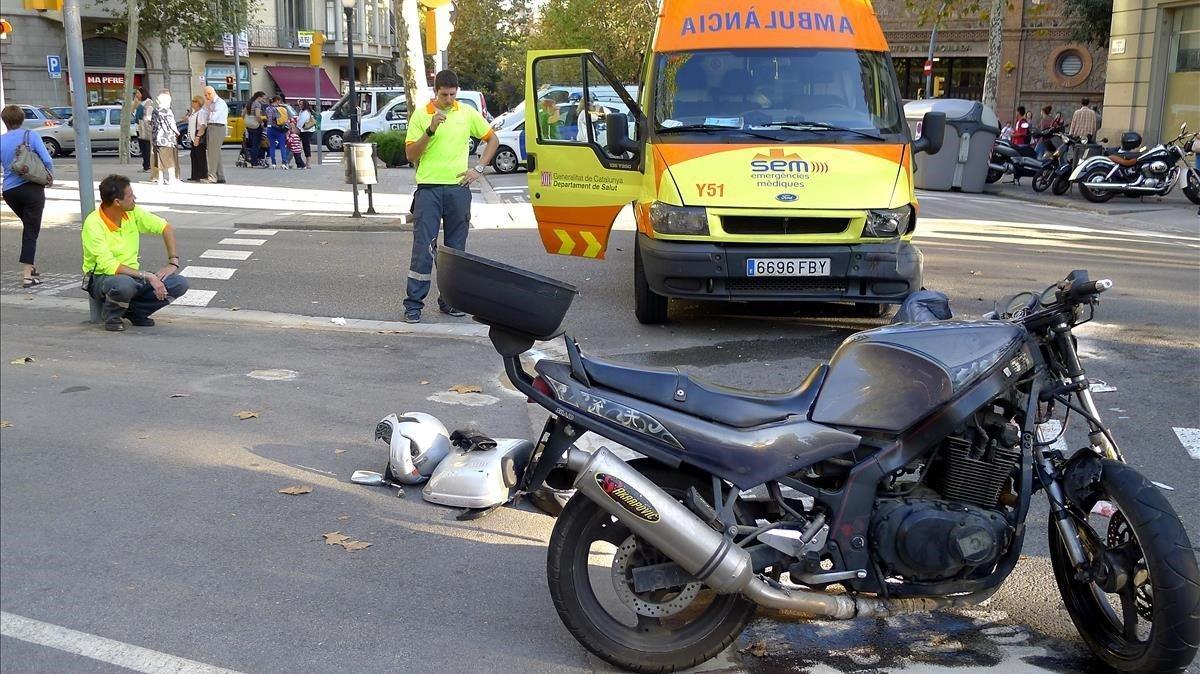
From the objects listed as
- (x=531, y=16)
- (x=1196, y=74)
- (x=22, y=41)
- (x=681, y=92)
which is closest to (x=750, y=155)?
(x=681, y=92)

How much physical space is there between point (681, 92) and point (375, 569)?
5.73 m

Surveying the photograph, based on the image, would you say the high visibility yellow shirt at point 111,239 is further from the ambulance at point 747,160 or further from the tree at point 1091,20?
the tree at point 1091,20

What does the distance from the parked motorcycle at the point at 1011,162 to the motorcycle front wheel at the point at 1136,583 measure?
2115 centimetres

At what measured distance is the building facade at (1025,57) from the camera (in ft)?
142

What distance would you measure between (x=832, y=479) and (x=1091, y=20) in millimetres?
40185

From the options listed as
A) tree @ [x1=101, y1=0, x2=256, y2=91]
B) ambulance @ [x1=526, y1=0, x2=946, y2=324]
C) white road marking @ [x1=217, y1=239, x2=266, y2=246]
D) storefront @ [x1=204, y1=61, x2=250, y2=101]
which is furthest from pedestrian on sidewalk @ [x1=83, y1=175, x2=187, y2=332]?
storefront @ [x1=204, y1=61, x2=250, y2=101]

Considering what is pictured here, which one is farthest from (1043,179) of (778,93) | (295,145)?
(295,145)

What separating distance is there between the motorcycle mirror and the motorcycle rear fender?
60.4 feet

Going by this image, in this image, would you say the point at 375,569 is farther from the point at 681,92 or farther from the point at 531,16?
the point at 531,16

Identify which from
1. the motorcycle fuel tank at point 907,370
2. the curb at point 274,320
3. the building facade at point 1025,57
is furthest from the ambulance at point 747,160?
the building facade at point 1025,57

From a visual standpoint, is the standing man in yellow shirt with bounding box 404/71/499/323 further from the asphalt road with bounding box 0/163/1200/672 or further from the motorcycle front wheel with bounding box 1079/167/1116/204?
the motorcycle front wheel with bounding box 1079/167/1116/204

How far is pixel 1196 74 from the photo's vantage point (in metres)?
24.4

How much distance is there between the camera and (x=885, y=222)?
8.31 meters

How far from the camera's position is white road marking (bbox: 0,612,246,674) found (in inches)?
147
